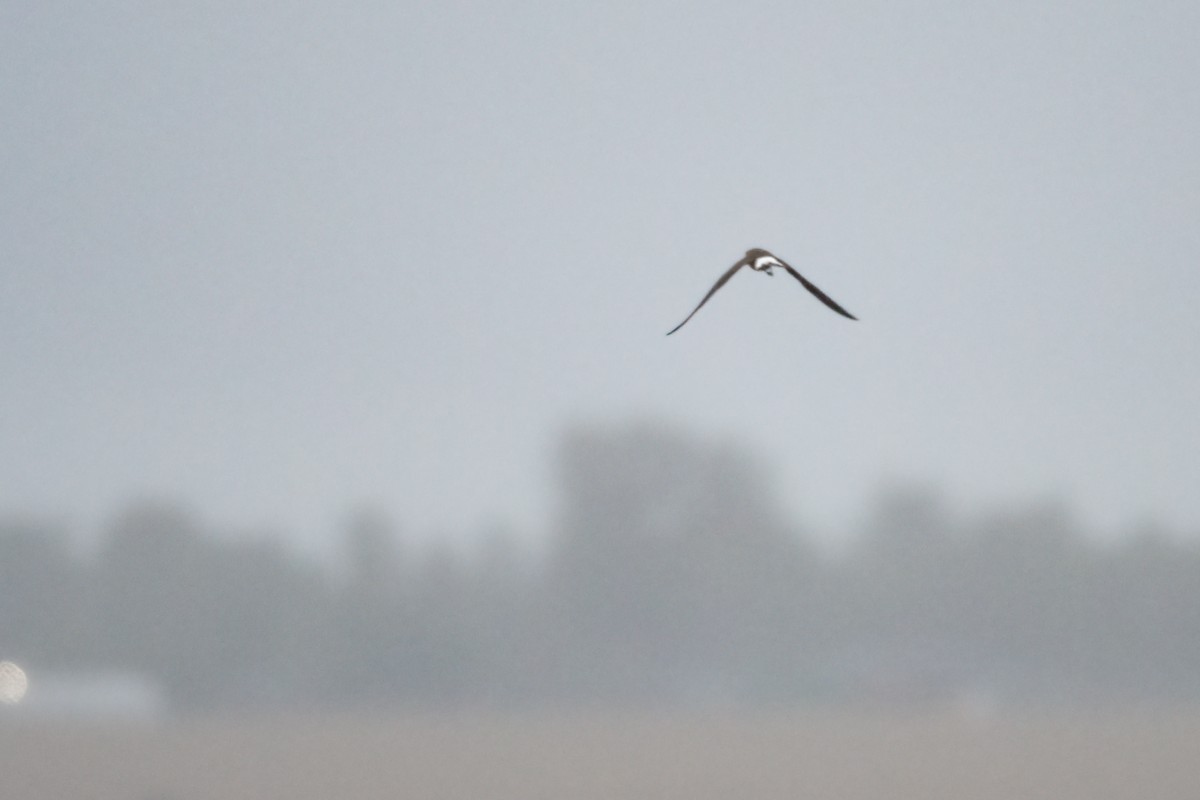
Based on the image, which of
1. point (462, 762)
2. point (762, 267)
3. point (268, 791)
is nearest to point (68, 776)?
point (268, 791)

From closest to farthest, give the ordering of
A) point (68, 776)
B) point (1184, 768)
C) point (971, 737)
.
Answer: point (68, 776), point (1184, 768), point (971, 737)

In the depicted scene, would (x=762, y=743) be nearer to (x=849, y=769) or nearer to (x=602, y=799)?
(x=849, y=769)

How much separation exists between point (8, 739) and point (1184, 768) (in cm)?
4445

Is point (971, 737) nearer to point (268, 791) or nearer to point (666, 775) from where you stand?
point (666, 775)

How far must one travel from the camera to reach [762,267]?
1084 centimetres

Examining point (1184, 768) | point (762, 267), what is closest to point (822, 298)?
point (762, 267)

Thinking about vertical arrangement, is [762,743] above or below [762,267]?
above

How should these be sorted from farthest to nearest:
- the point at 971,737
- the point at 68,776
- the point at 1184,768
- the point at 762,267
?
the point at 971,737
the point at 1184,768
the point at 68,776
the point at 762,267

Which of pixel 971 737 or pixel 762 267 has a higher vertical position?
pixel 971 737

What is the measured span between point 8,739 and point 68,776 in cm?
275

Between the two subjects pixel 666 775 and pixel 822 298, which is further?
pixel 666 775

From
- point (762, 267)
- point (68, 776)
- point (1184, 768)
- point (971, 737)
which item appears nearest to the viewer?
point (762, 267)

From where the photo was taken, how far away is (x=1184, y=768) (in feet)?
183

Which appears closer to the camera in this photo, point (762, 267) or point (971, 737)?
point (762, 267)
